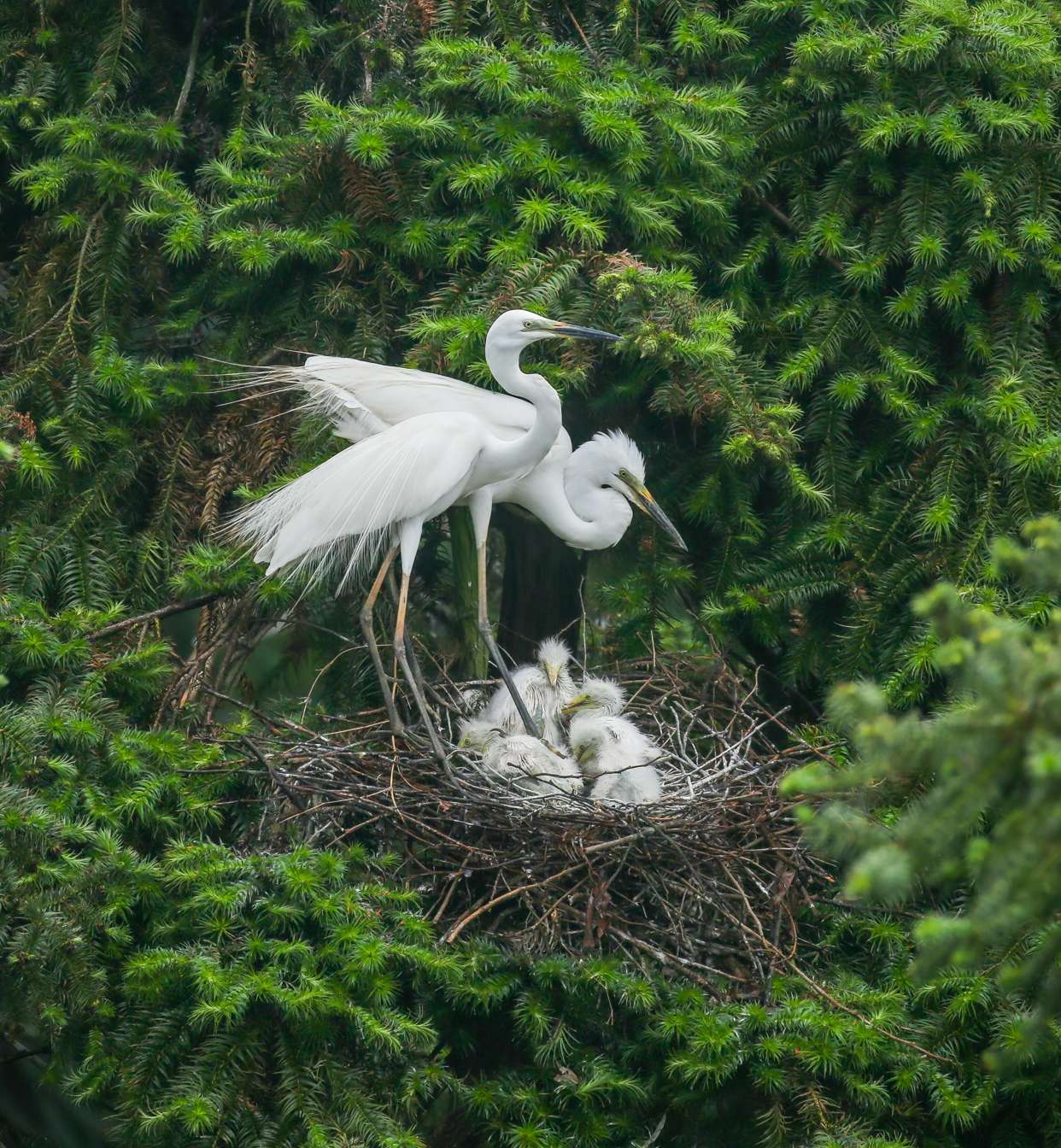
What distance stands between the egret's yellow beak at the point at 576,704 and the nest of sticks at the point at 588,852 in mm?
363

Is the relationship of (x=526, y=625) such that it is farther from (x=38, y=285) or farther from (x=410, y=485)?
(x=38, y=285)

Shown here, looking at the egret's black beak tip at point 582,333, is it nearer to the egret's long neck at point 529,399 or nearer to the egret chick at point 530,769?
the egret's long neck at point 529,399

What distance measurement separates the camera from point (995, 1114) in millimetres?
3137

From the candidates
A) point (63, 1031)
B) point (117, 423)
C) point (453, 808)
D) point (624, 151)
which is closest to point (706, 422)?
point (624, 151)

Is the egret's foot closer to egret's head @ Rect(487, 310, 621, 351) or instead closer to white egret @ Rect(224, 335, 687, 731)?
white egret @ Rect(224, 335, 687, 731)

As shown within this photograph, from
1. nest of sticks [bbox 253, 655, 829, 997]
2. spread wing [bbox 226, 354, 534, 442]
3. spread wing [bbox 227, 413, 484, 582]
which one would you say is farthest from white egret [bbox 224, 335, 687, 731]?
nest of sticks [bbox 253, 655, 829, 997]

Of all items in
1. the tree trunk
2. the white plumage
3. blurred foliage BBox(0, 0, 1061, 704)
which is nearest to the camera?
the white plumage

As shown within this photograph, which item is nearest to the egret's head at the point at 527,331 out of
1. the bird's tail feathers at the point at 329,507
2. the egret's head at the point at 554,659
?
the bird's tail feathers at the point at 329,507

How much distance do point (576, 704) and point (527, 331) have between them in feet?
3.36

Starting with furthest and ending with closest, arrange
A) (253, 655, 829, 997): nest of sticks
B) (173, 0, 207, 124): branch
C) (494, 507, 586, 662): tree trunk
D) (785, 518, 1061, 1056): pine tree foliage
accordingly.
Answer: (494, 507, 586, 662): tree trunk < (173, 0, 207, 124): branch < (253, 655, 829, 997): nest of sticks < (785, 518, 1061, 1056): pine tree foliage

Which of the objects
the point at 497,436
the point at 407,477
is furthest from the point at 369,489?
the point at 497,436

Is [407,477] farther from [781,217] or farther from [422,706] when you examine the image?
[781,217]

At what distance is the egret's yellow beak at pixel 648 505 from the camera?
423 centimetres

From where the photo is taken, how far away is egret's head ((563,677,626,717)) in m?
4.07
